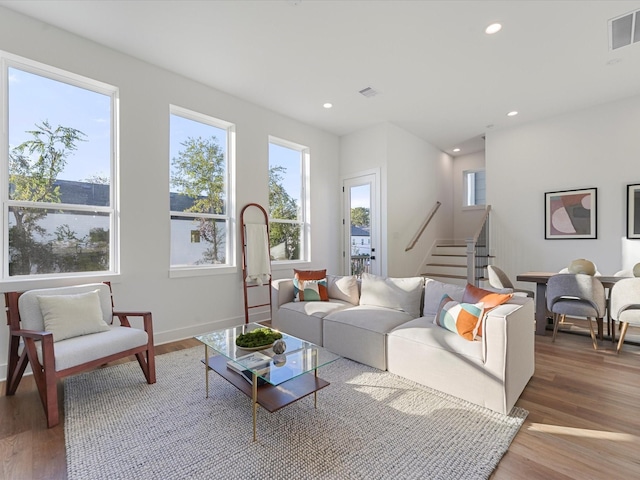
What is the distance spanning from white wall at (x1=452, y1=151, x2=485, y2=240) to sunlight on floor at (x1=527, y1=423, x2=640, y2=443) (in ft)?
18.6

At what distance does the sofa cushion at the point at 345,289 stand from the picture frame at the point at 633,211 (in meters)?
4.07

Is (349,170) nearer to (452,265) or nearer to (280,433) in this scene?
(452,265)

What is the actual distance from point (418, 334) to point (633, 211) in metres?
4.25

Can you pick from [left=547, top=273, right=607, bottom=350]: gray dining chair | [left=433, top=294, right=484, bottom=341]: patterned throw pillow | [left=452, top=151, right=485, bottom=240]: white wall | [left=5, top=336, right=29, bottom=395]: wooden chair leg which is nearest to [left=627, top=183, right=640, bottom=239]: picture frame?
[left=547, top=273, right=607, bottom=350]: gray dining chair

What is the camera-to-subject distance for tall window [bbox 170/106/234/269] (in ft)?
12.6

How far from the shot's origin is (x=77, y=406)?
85.7 inches

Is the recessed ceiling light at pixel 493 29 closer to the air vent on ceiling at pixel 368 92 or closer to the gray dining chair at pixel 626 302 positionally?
the air vent on ceiling at pixel 368 92

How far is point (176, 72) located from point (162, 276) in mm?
2439

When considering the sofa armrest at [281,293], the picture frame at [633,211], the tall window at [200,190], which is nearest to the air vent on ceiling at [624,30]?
the picture frame at [633,211]

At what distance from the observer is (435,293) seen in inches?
118

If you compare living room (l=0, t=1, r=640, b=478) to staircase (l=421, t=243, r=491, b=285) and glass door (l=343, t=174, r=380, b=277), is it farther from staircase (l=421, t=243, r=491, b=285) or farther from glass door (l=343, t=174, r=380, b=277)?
staircase (l=421, t=243, r=491, b=285)

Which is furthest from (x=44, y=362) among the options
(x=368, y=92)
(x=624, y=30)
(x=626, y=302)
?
(x=624, y=30)

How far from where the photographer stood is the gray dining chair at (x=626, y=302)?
9.91 ft

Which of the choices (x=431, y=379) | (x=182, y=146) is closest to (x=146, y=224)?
(x=182, y=146)
